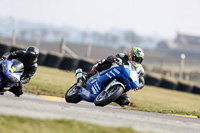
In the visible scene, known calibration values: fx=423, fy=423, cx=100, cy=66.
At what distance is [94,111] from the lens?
7.52 metres

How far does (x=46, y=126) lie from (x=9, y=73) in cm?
456

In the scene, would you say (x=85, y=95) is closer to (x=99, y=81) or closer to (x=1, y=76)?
(x=99, y=81)

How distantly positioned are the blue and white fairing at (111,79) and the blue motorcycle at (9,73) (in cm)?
153

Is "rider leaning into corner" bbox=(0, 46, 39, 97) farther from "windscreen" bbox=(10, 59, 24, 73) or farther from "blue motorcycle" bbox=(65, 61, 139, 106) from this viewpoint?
"blue motorcycle" bbox=(65, 61, 139, 106)

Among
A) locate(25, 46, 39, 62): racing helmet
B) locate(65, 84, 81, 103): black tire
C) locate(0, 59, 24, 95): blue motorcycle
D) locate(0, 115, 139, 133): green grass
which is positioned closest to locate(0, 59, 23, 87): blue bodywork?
locate(0, 59, 24, 95): blue motorcycle

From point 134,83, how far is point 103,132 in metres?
4.12

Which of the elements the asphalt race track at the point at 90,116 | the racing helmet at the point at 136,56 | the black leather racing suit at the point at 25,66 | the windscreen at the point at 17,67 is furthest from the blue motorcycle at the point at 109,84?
the asphalt race track at the point at 90,116

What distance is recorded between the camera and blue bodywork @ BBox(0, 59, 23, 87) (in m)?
9.61

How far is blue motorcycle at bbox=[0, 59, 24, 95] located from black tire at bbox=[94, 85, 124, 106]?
1.97m

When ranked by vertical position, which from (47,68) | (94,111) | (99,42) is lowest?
(99,42)

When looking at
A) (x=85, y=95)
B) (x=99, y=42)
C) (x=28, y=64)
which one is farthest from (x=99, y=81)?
(x=99, y=42)

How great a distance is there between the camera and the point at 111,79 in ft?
31.8

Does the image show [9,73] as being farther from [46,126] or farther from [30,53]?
[46,126]

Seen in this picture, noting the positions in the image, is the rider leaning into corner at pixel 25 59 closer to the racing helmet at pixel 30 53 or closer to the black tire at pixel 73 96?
the racing helmet at pixel 30 53
